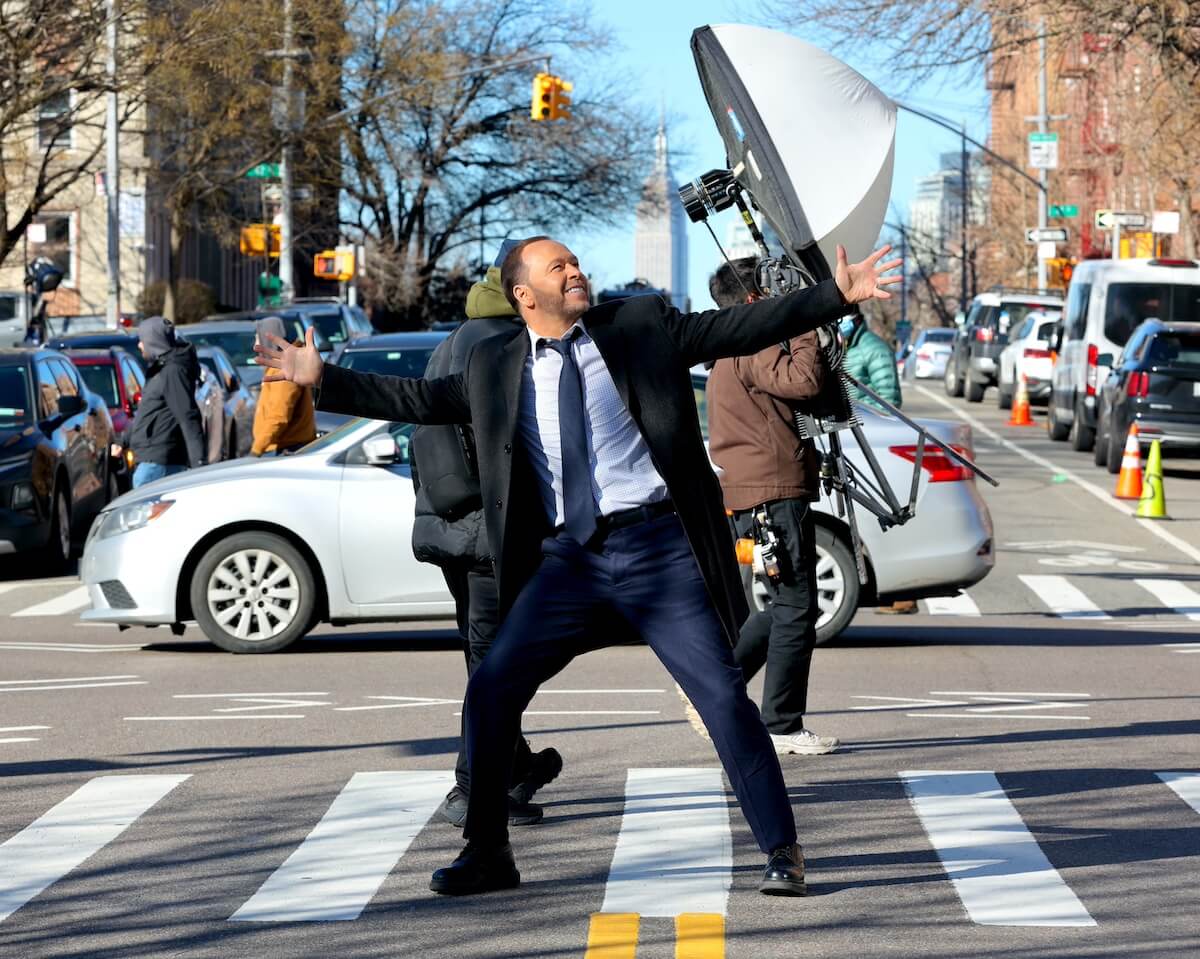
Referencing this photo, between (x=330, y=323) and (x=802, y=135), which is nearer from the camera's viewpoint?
(x=802, y=135)

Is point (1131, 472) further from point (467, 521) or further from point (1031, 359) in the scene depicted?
point (467, 521)

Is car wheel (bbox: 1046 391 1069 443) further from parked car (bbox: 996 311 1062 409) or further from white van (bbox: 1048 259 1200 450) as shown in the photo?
parked car (bbox: 996 311 1062 409)

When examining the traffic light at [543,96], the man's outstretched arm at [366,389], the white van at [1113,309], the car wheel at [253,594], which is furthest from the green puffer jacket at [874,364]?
the traffic light at [543,96]

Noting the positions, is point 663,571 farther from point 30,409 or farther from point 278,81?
point 278,81

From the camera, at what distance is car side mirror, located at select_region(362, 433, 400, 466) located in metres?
12.2

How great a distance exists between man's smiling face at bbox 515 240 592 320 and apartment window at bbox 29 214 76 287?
52.1 meters

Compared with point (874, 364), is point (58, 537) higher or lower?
lower

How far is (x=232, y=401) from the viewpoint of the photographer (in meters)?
23.5

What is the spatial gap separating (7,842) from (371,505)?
5.17 m

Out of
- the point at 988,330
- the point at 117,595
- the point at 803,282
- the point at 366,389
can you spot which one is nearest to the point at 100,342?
the point at 117,595

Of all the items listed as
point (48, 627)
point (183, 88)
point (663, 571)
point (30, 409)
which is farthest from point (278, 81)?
point (663, 571)

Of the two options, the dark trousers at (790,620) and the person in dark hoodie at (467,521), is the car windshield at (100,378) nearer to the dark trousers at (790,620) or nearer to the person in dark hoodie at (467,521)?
the dark trousers at (790,620)

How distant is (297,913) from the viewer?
20.2 ft

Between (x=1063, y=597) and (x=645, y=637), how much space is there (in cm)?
952
